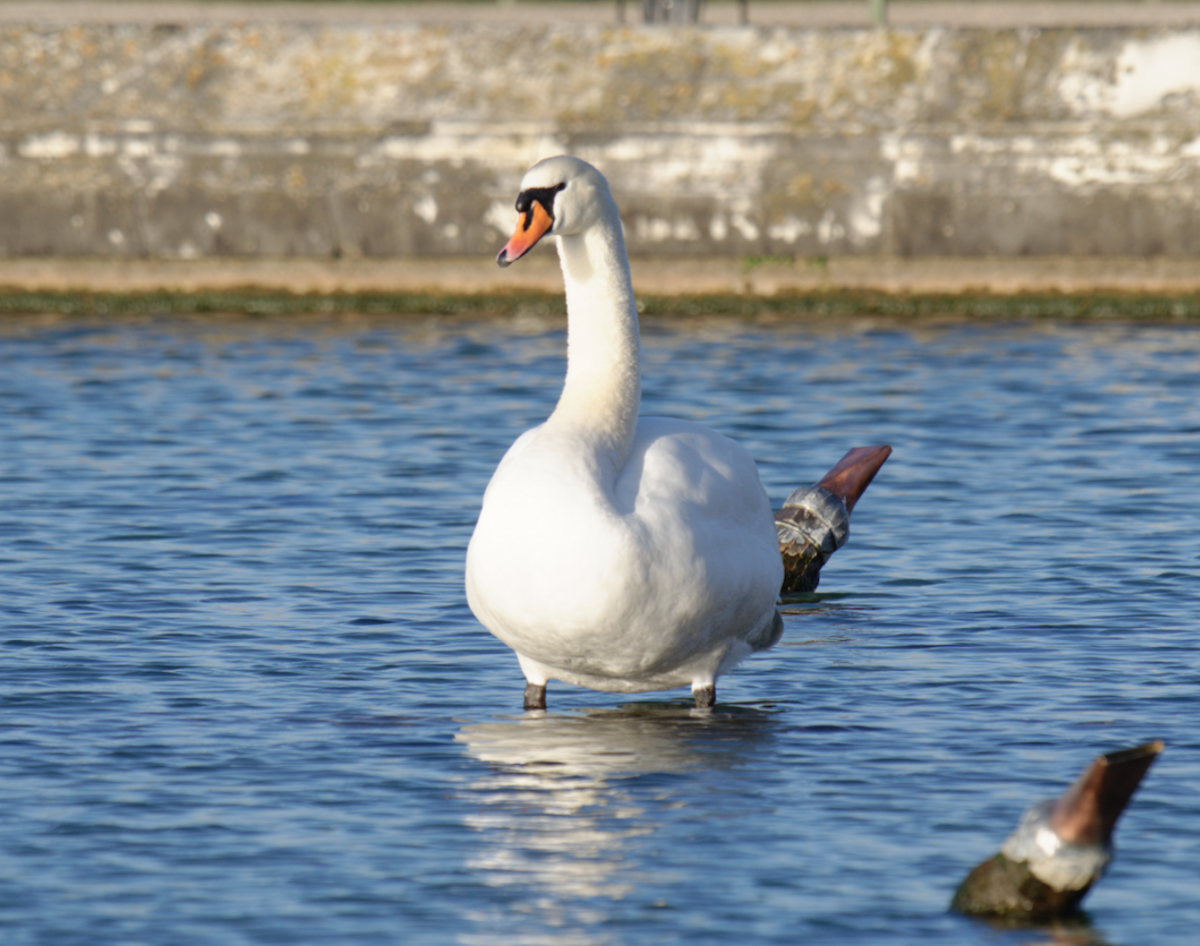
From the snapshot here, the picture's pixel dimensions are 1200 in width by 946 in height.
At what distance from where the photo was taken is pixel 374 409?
51.6 feet

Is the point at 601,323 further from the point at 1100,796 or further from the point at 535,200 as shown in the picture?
the point at 1100,796

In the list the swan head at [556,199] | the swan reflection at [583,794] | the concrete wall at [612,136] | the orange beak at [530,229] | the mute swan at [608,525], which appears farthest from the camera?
the concrete wall at [612,136]

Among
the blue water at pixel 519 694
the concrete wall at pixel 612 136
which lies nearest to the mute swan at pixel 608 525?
the blue water at pixel 519 694

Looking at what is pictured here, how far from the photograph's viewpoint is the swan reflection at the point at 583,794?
6.05 meters

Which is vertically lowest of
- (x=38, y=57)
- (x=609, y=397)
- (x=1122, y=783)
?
(x=1122, y=783)

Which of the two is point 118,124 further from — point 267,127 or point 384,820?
point 384,820

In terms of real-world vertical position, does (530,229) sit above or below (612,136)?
below

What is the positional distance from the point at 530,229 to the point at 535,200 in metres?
0.12

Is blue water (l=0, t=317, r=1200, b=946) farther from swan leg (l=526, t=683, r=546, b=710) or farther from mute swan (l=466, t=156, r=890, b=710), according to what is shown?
mute swan (l=466, t=156, r=890, b=710)

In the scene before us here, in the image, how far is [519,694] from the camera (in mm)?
8422

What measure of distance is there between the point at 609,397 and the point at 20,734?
8.25 ft

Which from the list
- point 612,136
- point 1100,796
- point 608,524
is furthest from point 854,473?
point 612,136

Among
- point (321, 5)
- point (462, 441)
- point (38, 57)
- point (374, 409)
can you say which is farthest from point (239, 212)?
point (321, 5)

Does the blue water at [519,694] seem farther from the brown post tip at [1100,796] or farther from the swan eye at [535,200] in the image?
the swan eye at [535,200]
